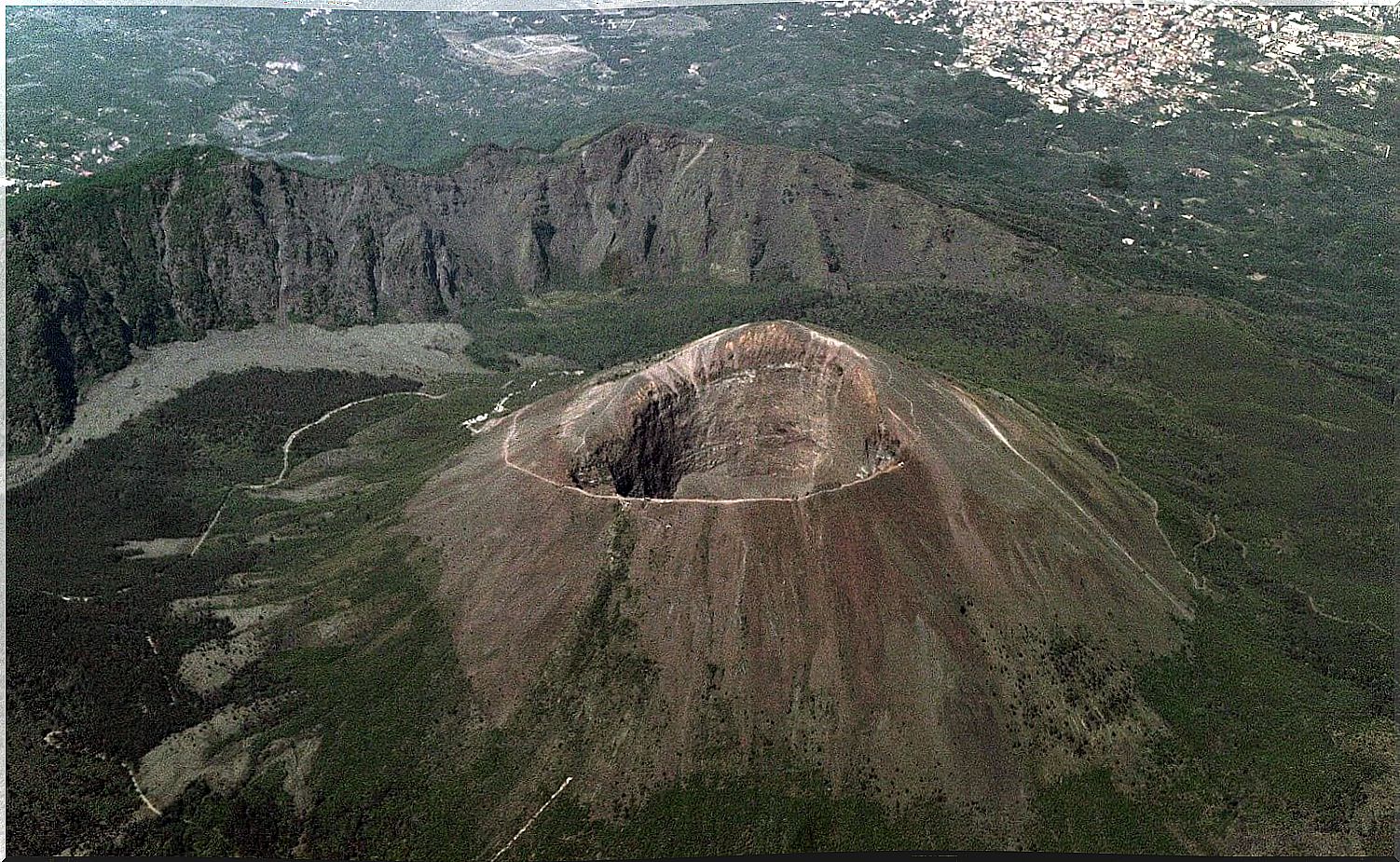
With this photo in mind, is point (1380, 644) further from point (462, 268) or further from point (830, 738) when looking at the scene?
point (462, 268)

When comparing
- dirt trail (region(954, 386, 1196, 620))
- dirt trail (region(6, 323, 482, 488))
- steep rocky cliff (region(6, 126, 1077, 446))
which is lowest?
dirt trail (region(6, 323, 482, 488))

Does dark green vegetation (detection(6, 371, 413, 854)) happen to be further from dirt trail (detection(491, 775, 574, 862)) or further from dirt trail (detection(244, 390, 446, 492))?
dirt trail (detection(491, 775, 574, 862))

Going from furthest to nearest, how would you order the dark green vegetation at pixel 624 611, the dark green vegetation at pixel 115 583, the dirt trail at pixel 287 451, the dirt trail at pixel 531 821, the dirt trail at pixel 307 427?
the dirt trail at pixel 307 427 < the dirt trail at pixel 287 451 < the dark green vegetation at pixel 115 583 < the dark green vegetation at pixel 624 611 < the dirt trail at pixel 531 821

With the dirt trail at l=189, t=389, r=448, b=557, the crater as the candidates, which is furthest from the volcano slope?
the dirt trail at l=189, t=389, r=448, b=557

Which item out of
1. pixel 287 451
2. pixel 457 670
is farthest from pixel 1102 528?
pixel 287 451

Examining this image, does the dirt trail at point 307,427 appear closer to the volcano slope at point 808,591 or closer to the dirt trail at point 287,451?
the dirt trail at point 287,451

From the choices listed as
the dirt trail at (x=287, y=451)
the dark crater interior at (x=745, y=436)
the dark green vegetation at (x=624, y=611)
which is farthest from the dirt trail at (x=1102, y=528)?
the dirt trail at (x=287, y=451)
